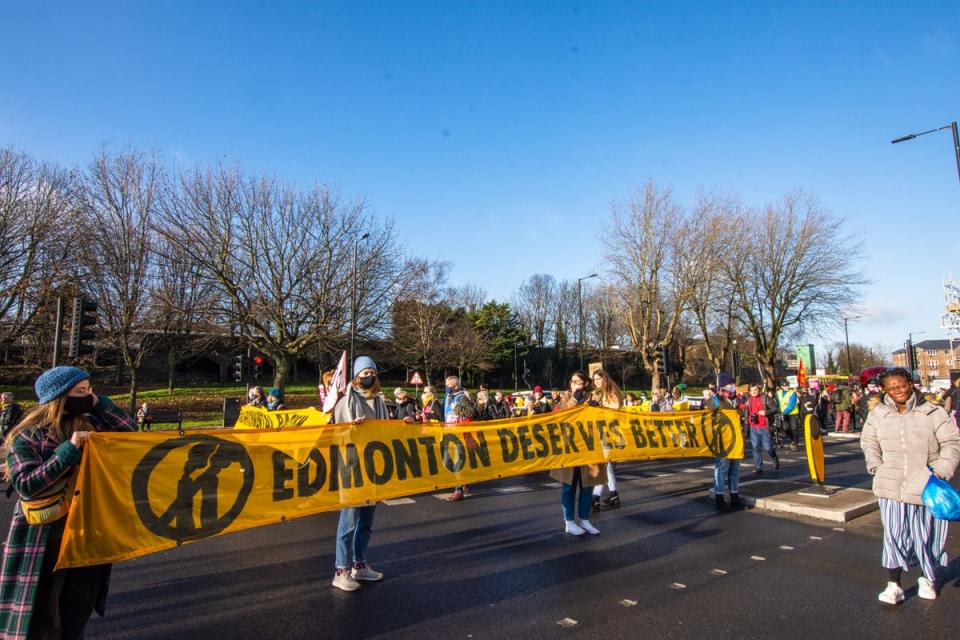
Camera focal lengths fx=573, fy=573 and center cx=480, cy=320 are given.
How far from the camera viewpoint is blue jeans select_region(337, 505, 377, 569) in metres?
4.87

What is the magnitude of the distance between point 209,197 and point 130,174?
4.57 m

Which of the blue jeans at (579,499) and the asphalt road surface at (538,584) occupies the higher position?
the blue jeans at (579,499)

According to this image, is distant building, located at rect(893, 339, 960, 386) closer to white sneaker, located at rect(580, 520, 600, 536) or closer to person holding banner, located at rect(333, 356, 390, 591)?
white sneaker, located at rect(580, 520, 600, 536)

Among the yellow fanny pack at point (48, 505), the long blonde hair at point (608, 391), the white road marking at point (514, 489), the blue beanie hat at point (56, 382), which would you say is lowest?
the white road marking at point (514, 489)

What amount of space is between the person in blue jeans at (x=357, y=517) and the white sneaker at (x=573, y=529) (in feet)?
8.06

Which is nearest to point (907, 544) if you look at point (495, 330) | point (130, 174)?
point (130, 174)

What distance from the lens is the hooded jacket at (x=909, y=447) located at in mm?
4371

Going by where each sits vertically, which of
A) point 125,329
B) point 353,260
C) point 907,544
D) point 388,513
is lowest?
point 388,513

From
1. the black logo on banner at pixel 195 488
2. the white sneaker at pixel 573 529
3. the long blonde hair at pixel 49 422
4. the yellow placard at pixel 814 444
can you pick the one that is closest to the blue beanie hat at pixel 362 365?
the black logo on banner at pixel 195 488

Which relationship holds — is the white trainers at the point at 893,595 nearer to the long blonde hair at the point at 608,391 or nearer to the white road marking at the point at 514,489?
the long blonde hair at the point at 608,391

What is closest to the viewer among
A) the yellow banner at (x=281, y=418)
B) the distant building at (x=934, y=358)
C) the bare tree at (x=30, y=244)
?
the yellow banner at (x=281, y=418)

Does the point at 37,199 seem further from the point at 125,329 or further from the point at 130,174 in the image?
the point at 125,329

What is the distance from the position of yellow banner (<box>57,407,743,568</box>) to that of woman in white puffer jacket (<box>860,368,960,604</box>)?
10.00 feet

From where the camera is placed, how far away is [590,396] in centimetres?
778
